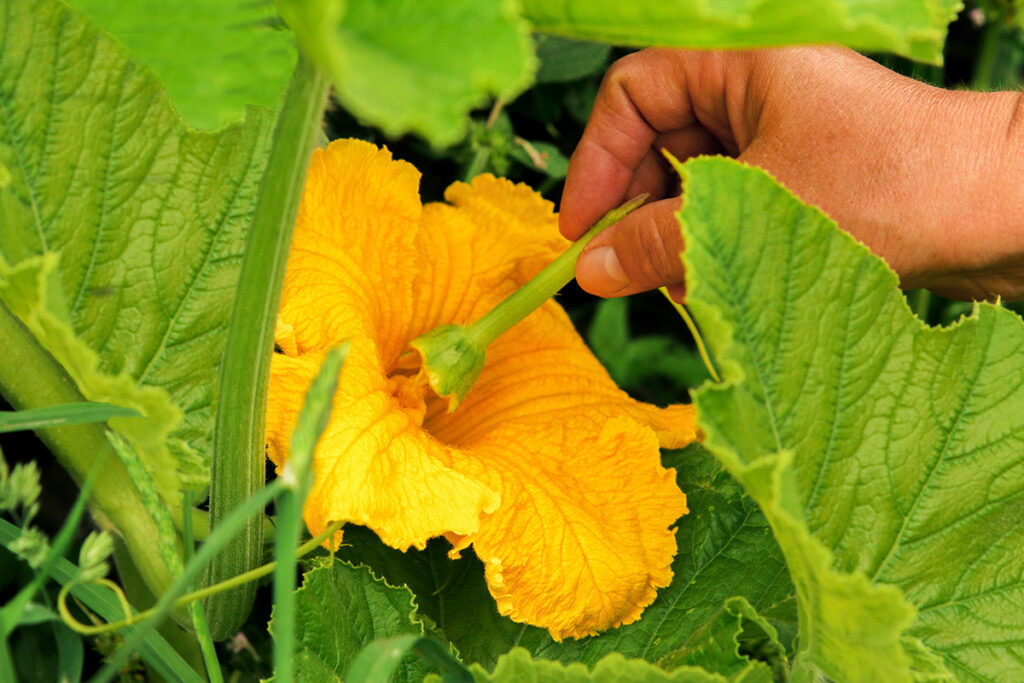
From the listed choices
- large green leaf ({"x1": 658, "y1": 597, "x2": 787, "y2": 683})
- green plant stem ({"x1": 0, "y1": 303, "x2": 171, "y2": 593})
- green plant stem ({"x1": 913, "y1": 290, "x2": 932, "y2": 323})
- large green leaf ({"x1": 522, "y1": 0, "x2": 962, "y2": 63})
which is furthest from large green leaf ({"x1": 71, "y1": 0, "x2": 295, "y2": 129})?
green plant stem ({"x1": 913, "y1": 290, "x2": 932, "y2": 323})

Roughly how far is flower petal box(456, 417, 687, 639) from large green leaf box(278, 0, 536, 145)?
0.52m

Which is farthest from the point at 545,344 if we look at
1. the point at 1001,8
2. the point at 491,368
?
the point at 1001,8

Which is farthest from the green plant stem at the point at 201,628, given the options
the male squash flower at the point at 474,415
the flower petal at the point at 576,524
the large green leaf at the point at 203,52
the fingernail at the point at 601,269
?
the fingernail at the point at 601,269

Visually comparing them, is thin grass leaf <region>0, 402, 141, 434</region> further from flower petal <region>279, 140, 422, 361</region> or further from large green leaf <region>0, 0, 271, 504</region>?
flower petal <region>279, 140, 422, 361</region>

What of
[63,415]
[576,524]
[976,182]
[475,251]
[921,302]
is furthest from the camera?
[921,302]

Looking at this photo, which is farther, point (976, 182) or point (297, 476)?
point (976, 182)

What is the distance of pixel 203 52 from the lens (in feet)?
2.90

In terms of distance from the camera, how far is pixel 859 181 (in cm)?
107

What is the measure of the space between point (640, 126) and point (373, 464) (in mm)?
725

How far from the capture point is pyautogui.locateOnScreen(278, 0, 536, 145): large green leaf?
0.44m

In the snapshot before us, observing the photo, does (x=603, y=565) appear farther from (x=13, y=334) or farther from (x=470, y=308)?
(x=13, y=334)

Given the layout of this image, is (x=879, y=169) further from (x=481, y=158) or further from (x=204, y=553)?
(x=204, y=553)

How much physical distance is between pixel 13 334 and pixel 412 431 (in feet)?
1.24

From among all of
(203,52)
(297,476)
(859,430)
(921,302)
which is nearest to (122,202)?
(203,52)
